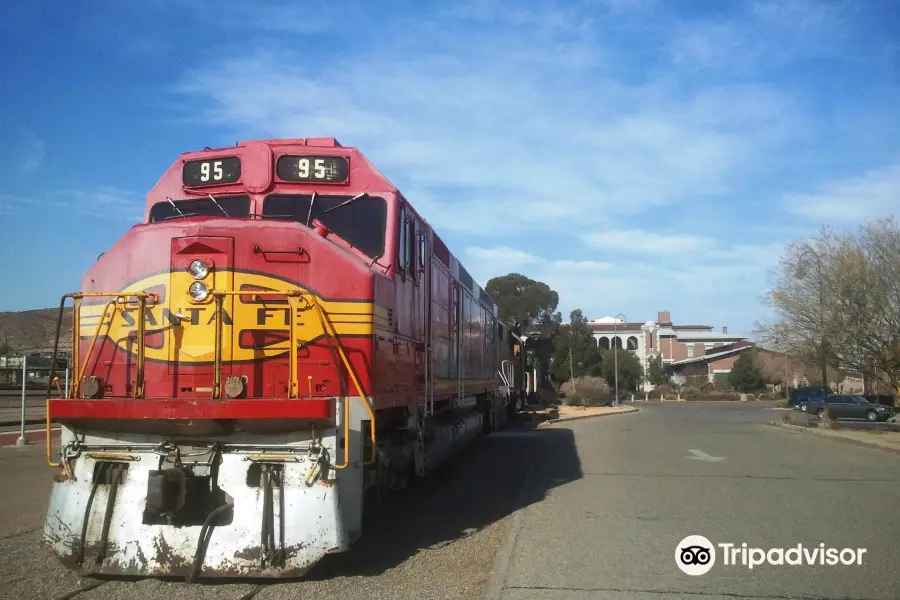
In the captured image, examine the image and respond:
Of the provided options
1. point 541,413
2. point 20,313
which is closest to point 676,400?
point 541,413

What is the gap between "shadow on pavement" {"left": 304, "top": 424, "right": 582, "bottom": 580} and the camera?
7.00 meters

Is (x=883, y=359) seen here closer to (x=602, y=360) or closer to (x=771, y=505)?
(x=771, y=505)

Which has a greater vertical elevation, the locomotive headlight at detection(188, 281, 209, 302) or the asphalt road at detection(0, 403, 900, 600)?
the locomotive headlight at detection(188, 281, 209, 302)

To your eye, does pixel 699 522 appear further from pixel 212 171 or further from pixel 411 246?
pixel 212 171

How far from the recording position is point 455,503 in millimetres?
9938

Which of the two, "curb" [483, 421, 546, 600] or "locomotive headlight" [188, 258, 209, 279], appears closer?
"curb" [483, 421, 546, 600]

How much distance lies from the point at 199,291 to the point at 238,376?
0.77 metres

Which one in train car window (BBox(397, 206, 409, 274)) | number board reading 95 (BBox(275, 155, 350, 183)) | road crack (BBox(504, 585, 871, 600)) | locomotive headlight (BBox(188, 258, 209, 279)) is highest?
number board reading 95 (BBox(275, 155, 350, 183))

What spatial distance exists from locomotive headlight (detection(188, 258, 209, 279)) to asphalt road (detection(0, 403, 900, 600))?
2455mm

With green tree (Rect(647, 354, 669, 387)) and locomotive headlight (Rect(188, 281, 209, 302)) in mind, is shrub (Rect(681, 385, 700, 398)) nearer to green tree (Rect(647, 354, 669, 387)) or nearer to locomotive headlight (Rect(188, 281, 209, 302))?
green tree (Rect(647, 354, 669, 387))

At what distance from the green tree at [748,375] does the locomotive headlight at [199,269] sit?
6576cm

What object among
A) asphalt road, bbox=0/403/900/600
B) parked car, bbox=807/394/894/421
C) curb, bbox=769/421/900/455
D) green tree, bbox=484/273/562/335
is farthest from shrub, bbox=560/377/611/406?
asphalt road, bbox=0/403/900/600

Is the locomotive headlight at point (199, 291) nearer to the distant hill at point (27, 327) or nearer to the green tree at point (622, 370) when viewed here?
the distant hill at point (27, 327)

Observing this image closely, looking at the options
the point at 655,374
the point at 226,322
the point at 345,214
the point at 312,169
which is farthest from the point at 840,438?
the point at 655,374
